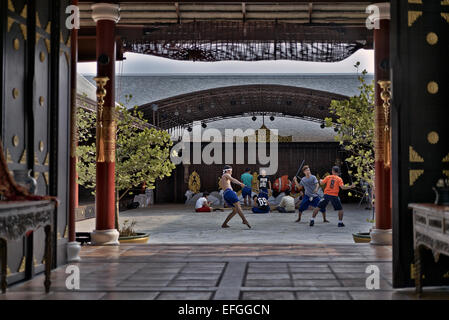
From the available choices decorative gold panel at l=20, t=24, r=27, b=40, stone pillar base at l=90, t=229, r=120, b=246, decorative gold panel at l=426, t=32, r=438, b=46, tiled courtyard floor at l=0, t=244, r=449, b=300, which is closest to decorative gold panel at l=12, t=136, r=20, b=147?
decorative gold panel at l=20, t=24, r=27, b=40

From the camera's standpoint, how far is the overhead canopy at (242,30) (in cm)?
805

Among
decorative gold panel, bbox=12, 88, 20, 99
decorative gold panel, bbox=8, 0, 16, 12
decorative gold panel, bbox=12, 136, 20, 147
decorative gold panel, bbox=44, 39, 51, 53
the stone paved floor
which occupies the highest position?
decorative gold panel, bbox=8, 0, 16, 12

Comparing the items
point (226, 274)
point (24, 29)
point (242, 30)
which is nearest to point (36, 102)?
point (24, 29)

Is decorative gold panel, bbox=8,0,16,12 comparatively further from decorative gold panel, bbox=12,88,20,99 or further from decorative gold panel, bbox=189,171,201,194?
decorative gold panel, bbox=189,171,201,194

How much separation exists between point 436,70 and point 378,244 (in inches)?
139

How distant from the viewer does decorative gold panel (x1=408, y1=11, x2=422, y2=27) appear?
4664 mm

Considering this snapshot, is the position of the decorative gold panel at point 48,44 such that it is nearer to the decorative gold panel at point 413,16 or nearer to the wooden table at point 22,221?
the wooden table at point 22,221

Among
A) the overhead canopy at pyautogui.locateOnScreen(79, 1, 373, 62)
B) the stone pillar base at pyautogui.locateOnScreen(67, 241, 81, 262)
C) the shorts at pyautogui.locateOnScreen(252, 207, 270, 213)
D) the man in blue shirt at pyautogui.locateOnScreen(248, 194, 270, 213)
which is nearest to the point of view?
the stone pillar base at pyautogui.locateOnScreen(67, 241, 81, 262)

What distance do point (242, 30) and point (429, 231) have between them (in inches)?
215

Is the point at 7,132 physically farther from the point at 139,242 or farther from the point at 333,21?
the point at 333,21

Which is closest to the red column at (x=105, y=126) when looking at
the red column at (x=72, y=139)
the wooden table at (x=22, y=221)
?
the red column at (x=72, y=139)
